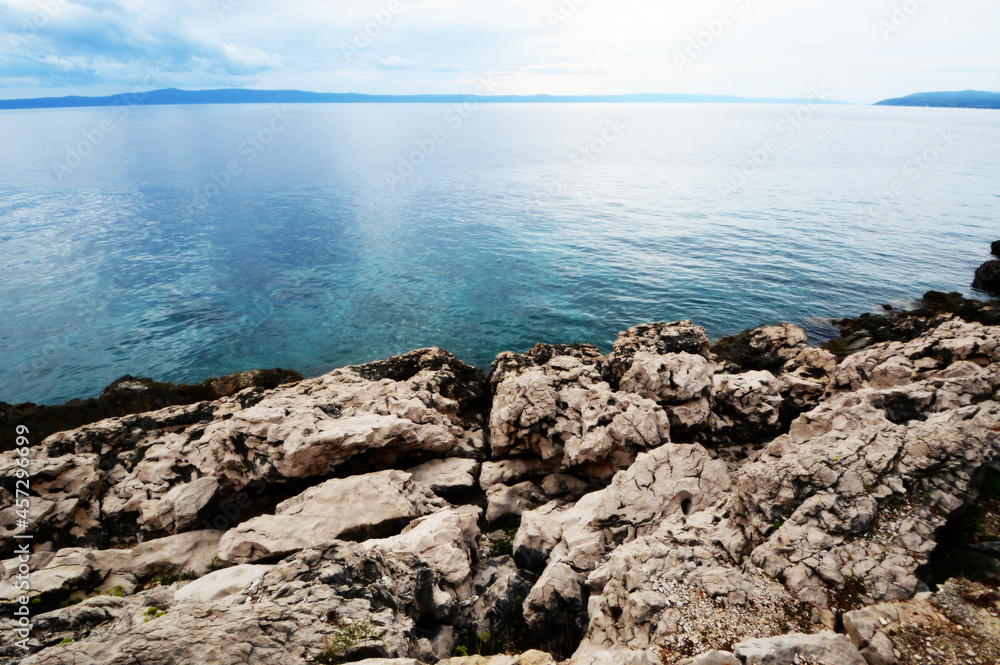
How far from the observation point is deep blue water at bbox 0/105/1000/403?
32.4 metres

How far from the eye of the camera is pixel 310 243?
2040 inches

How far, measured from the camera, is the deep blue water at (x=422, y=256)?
106ft

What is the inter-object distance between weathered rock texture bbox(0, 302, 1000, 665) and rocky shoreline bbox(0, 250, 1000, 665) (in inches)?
2.4

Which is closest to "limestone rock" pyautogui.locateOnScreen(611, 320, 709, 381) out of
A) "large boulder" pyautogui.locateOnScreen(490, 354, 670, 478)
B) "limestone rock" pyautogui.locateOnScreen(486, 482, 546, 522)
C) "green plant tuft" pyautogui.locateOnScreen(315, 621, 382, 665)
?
"large boulder" pyautogui.locateOnScreen(490, 354, 670, 478)

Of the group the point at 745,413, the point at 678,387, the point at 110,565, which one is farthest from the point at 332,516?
the point at 745,413

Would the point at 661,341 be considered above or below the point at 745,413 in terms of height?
above

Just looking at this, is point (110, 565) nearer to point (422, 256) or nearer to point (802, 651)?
point (802, 651)

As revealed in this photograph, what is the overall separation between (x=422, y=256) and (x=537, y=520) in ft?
123

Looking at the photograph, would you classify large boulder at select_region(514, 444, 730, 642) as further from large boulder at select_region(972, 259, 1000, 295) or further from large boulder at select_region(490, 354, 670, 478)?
large boulder at select_region(972, 259, 1000, 295)

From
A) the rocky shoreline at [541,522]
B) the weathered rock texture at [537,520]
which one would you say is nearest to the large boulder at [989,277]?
the weathered rock texture at [537,520]

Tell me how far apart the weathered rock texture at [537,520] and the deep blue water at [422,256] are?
12.4 meters

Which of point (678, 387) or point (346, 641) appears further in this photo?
point (678, 387)

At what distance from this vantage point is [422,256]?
158 ft

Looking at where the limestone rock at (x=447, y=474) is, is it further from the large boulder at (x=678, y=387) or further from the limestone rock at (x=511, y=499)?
the large boulder at (x=678, y=387)
